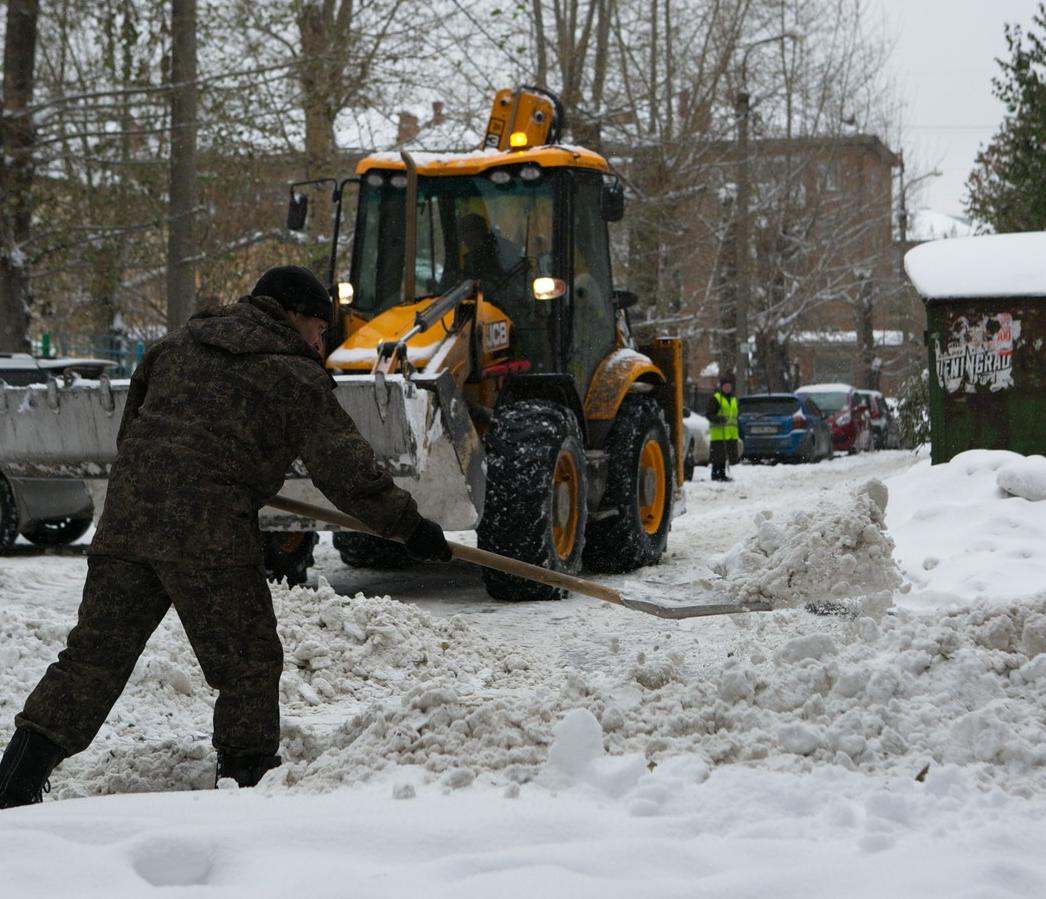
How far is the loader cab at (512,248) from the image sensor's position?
957 cm

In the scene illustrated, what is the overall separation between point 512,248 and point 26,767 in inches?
240

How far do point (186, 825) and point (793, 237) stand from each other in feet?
106

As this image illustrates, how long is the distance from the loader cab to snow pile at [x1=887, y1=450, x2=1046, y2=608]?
99.3 inches

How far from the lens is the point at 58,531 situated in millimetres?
12305

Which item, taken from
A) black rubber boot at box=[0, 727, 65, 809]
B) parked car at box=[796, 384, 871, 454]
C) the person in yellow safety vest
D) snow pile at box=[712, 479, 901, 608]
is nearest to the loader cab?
snow pile at box=[712, 479, 901, 608]

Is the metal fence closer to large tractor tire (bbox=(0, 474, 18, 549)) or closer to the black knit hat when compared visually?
large tractor tire (bbox=(0, 474, 18, 549))

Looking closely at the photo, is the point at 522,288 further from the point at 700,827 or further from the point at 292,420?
the point at 700,827

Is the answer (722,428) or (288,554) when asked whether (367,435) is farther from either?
(722,428)

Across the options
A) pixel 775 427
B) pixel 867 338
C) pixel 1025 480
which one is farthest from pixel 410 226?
pixel 867 338

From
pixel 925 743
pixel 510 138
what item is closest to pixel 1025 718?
pixel 925 743

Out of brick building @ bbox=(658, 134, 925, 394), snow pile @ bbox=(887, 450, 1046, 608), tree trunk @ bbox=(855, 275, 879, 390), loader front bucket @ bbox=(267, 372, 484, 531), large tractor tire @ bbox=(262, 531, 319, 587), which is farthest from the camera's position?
tree trunk @ bbox=(855, 275, 879, 390)

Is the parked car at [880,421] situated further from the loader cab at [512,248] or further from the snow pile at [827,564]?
the snow pile at [827,564]

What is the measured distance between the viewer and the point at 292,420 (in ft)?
14.1

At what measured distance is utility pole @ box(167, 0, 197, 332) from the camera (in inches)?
539
